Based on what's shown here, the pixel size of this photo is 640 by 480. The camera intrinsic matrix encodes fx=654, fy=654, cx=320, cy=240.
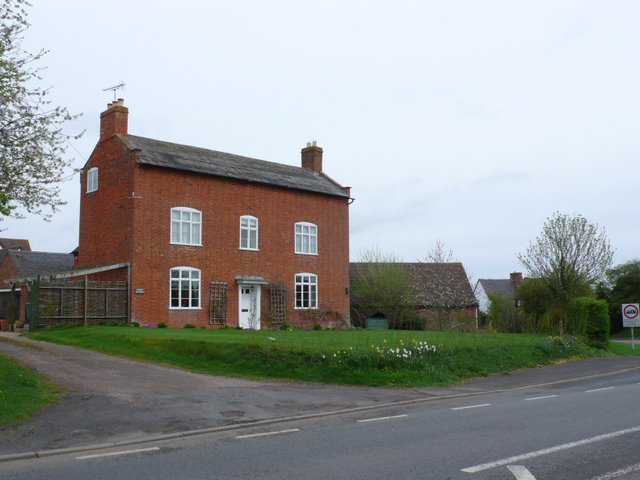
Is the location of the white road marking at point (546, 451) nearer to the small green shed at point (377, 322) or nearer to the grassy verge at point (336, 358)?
the grassy verge at point (336, 358)

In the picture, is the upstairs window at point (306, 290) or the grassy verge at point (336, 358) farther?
the upstairs window at point (306, 290)

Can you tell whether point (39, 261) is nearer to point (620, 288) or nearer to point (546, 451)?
point (546, 451)

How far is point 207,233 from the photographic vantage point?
32.0 metres

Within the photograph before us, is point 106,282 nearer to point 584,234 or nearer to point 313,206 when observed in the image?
point 313,206

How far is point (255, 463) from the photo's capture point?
25.1 ft

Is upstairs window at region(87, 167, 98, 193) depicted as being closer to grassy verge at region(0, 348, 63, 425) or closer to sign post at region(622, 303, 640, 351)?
grassy verge at region(0, 348, 63, 425)

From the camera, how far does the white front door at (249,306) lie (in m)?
33.2

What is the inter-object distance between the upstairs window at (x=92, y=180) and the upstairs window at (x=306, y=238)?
10.7 metres

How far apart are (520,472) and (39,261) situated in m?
45.8

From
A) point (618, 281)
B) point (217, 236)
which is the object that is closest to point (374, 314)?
point (217, 236)

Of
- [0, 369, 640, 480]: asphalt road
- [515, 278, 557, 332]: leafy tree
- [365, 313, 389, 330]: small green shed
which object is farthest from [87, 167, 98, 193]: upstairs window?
[0, 369, 640, 480]: asphalt road

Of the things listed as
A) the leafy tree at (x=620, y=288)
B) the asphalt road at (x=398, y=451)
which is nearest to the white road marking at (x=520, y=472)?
the asphalt road at (x=398, y=451)

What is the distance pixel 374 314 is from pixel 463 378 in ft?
90.1

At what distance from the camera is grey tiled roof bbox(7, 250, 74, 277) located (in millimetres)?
44969
